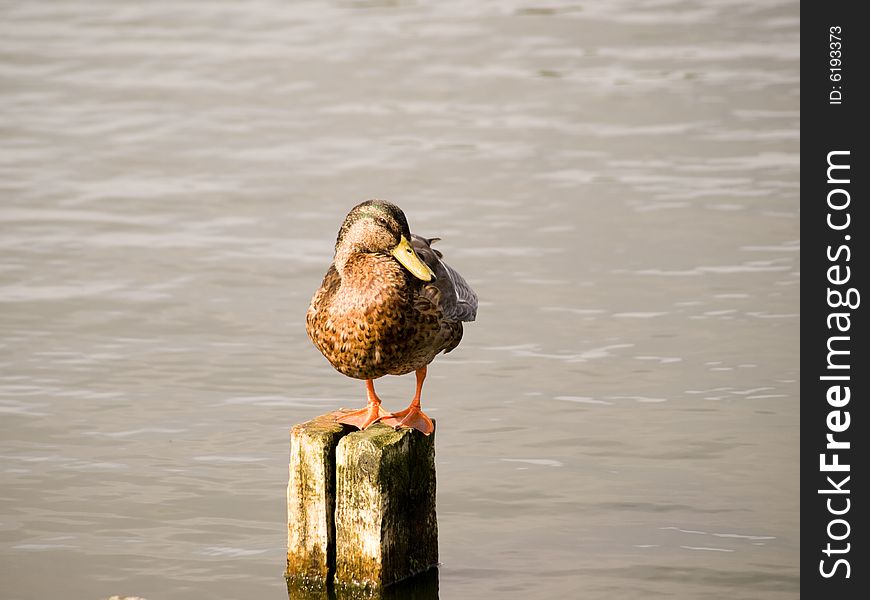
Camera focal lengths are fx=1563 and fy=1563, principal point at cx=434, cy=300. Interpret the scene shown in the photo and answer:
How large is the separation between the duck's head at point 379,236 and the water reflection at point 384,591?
1.26m

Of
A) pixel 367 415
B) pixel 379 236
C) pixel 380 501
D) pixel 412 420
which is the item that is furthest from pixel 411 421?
pixel 379 236

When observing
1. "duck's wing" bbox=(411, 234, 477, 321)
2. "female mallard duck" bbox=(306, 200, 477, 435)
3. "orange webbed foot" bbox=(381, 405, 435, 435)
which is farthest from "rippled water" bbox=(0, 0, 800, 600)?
"duck's wing" bbox=(411, 234, 477, 321)

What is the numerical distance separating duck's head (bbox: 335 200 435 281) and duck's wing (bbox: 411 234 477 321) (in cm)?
16

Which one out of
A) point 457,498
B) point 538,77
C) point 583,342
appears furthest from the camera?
point 538,77

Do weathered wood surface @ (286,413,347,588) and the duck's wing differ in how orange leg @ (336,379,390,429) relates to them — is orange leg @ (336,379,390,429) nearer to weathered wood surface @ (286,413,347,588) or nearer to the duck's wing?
weathered wood surface @ (286,413,347,588)

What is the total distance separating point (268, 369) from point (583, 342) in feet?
6.59

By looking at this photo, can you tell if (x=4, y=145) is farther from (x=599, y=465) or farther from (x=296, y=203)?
(x=599, y=465)

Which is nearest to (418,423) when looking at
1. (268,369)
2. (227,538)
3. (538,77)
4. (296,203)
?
(227,538)

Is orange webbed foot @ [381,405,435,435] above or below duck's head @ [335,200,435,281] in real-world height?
below

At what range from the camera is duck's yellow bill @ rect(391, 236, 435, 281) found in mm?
6133

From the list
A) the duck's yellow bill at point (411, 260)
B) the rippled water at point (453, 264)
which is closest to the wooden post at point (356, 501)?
the rippled water at point (453, 264)

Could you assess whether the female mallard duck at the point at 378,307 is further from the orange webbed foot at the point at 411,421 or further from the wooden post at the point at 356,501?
the wooden post at the point at 356,501

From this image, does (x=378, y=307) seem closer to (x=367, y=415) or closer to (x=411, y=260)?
(x=411, y=260)

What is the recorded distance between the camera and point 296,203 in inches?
502
